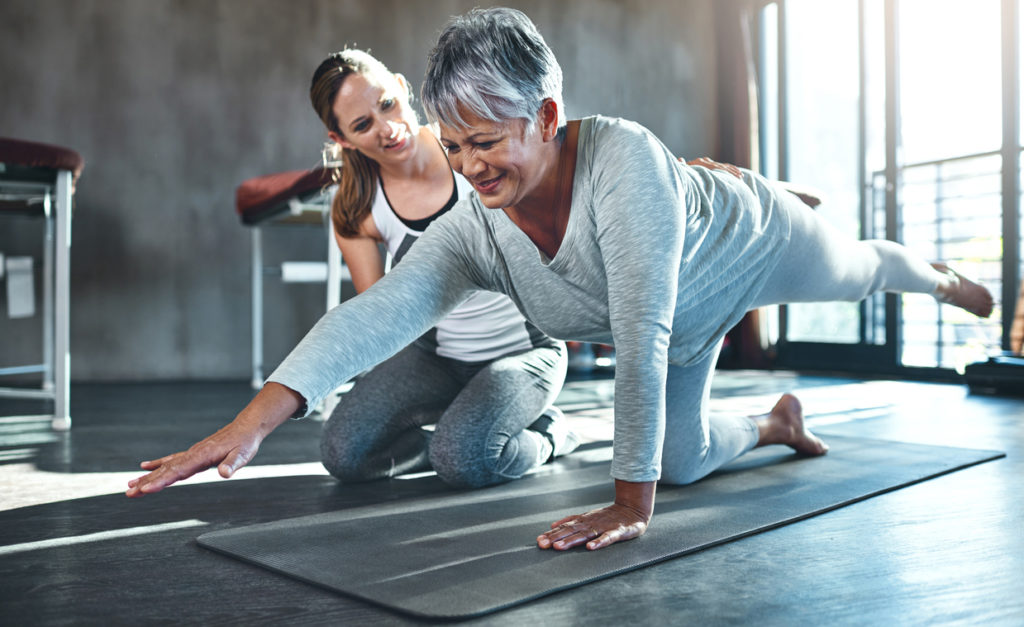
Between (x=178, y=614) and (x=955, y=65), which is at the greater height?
(x=955, y=65)

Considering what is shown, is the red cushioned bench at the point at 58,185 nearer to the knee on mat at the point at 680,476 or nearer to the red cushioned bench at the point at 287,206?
the red cushioned bench at the point at 287,206

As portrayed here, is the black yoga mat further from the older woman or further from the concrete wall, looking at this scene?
the concrete wall

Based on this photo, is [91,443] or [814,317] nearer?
[91,443]

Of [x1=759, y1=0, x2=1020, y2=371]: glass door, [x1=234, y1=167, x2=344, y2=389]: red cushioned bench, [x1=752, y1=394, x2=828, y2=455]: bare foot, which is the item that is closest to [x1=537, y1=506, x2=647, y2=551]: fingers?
[x1=752, y1=394, x2=828, y2=455]: bare foot

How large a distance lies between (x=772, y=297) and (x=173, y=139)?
11.2ft

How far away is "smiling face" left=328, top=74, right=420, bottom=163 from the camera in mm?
1631

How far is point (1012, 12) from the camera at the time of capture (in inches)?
139

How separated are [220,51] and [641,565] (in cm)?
384

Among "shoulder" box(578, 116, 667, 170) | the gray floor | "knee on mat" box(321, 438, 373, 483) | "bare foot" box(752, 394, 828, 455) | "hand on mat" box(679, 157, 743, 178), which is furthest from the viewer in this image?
"bare foot" box(752, 394, 828, 455)

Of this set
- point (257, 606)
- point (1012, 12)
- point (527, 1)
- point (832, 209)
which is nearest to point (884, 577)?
point (257, 606)

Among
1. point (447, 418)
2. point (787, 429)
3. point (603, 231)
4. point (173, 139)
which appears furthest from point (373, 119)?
point (173, 139)

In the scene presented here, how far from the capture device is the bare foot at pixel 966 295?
188cm

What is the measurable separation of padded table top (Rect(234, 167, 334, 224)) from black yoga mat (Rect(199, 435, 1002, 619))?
4.60ft

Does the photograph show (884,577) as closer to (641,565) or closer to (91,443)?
(641,565)
